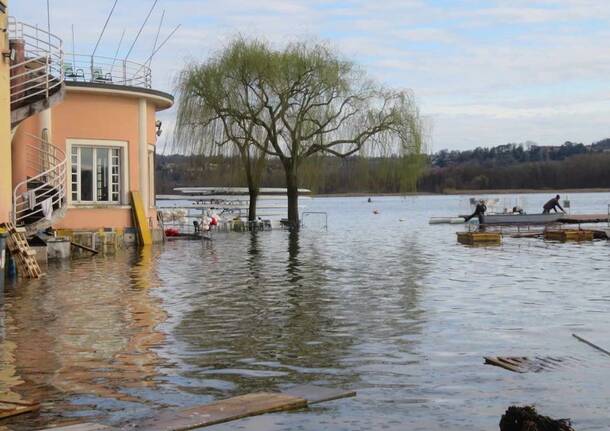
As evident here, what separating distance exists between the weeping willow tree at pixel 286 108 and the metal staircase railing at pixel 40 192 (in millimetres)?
15910

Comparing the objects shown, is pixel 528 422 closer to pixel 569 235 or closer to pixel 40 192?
pixel 40 192

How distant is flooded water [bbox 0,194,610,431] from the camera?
7668 mm

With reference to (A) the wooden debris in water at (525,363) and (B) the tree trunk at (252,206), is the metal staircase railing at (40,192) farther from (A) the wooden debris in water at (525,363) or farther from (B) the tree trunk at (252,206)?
(B) the tree trunk at (252,206)

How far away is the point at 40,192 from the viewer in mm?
23703

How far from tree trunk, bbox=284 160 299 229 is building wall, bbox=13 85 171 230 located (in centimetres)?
1455

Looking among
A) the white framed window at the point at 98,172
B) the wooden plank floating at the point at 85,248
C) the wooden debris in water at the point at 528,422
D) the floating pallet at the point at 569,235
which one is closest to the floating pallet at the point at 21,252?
the wooden plank floating at the point at 85,248

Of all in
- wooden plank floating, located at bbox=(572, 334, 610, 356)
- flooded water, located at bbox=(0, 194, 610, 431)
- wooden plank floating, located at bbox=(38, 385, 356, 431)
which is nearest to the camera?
wooden plank floating, located at bbox=(38, 385, 356, 431)

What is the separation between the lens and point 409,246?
100 ft

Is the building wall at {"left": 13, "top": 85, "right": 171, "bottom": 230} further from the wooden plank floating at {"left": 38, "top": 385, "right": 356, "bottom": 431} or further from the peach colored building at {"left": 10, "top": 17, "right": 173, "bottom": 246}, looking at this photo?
the wooden plank floating at {"left": 38, "top": 385, "right": 356, "bottom": 431}

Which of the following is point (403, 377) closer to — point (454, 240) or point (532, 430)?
point (532, 430)

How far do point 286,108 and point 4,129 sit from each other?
25059 millimetres

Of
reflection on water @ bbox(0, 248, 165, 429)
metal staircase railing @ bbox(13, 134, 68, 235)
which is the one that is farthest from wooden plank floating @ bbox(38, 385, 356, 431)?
metal staircase railing @ bbox(13, 134, 68, 235)

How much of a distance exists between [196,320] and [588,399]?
6.16 metres

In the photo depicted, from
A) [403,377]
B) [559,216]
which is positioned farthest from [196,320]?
[559,216]
